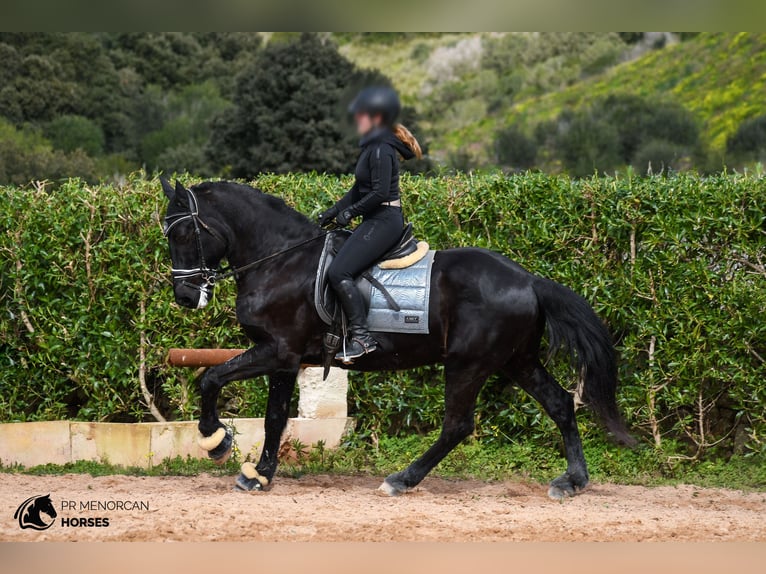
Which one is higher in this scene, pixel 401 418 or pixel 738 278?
pixel 738 278

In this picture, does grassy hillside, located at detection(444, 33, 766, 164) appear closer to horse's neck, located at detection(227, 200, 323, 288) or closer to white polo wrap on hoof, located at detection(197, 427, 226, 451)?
horse's neck, located at detection(227, 200, 323, 288)

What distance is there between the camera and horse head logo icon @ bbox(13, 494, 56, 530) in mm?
5676

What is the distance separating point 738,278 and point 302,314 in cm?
384

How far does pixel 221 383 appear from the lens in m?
6.89

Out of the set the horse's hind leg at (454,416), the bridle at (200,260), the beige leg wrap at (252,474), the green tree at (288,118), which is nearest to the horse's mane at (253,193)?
the bridle at (200,260)

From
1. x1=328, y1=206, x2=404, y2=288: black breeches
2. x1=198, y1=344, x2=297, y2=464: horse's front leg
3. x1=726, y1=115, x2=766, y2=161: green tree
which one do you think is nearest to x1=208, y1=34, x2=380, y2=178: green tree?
x1=726, y1=115, x2=766, y2=161: green tree

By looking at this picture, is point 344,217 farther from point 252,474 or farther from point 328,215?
point 252,474

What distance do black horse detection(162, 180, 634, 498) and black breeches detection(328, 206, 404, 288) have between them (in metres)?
0.35
